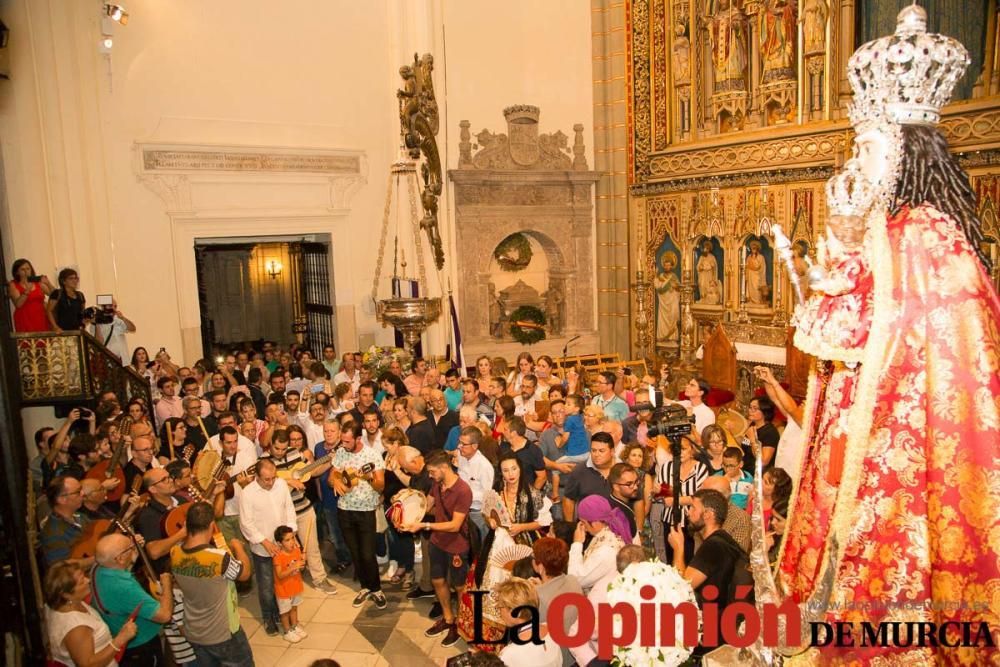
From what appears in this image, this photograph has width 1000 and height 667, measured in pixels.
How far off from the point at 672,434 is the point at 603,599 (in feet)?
3.56

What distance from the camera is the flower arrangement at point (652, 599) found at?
11.8 ft

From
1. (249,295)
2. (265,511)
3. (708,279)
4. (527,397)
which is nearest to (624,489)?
(265,511)

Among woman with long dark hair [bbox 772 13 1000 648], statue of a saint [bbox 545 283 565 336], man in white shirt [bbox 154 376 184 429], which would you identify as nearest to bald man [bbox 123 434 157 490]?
man in white shirt [bbox 154 376 184 429]

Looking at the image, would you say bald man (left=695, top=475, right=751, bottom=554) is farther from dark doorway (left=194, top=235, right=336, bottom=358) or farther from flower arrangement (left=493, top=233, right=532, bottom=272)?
dark doorway (left=194, top=235, right=336, bottom=358)

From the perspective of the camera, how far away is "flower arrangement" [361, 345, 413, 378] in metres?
11.8

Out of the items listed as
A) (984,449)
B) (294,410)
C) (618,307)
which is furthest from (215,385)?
(618,307)

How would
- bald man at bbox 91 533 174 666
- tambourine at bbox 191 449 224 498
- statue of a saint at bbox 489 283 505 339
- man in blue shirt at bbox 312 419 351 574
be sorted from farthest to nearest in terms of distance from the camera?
1. statue of a saint at bbox 489 283 505 339
2. man in blue shirt at bbox 312 419 351 574
3. tambourine at bbox 191 449 224 498
4. bald man at bbox 91 533 174 666

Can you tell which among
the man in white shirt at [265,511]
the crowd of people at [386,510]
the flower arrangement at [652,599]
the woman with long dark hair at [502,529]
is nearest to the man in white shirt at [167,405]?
the crowd of people at [386,510]

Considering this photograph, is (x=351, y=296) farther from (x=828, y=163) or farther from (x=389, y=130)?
(x=828, y=163)

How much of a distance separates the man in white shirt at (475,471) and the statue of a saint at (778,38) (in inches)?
397

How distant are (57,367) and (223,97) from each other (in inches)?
241

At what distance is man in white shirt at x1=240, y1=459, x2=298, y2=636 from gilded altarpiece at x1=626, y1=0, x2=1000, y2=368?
9443mm

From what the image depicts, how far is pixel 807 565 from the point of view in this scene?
333cm

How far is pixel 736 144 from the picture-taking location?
13.9m
